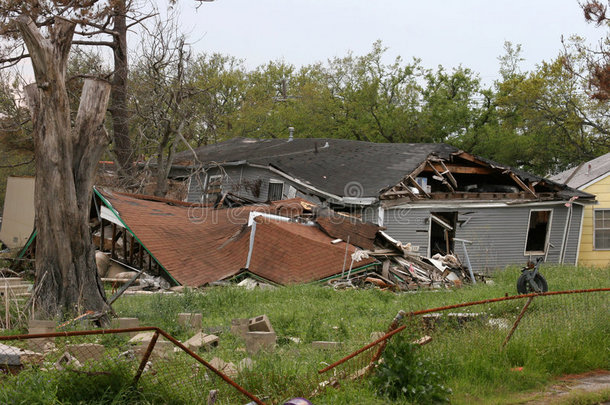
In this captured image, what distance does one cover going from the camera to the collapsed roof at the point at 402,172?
760 inches

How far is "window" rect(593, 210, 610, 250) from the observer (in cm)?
2288

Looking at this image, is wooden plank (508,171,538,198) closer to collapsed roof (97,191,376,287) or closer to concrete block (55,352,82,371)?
collapsed roof (97,191,376,287)

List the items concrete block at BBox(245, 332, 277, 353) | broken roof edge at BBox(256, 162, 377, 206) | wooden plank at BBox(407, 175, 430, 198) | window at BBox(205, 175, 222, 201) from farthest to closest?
window at BBox(205, 175, 222, 201) < wooden plank at BBox(407, 175, 430, 198) < broken roof edge at BBox(256, 162, 377, 206) < concrete block at BBox(245, 332, 277, 353)

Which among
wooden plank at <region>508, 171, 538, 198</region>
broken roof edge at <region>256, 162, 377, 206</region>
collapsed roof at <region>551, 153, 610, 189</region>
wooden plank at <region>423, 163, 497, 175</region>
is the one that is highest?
collapsed roof at <region>551, 153, 610, 189</region>

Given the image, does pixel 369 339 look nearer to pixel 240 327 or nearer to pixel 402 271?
pixel 240 327

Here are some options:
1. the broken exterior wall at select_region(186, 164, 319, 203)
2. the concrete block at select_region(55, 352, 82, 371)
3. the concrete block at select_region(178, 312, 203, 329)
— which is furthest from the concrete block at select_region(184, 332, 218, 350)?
the broken exterior wall at select_region(186, 164, 319, 203)

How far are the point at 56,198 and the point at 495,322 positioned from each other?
6.49 metres

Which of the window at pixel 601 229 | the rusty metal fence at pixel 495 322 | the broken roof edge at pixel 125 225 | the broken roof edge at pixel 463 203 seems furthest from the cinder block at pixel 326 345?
the window at pixel 601 229

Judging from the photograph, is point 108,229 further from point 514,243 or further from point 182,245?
point 514,243

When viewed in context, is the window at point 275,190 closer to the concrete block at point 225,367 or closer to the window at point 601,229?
the window at point 601,229

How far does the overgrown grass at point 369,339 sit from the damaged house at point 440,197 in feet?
25.5

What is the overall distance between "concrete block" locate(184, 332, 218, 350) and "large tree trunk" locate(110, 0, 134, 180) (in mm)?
18358

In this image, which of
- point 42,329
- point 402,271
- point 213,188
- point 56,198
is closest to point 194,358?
point 42,329

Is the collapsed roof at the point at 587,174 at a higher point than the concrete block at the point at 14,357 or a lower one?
higher
